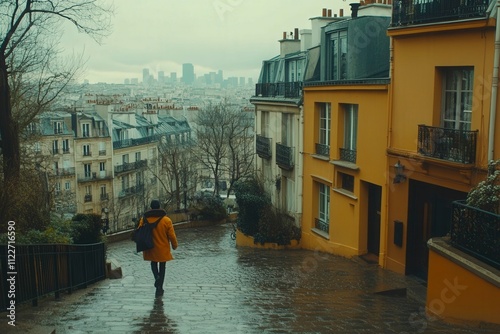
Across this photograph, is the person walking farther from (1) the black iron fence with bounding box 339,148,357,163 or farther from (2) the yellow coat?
(1) the black iron fence with bounding box 339,148,357,163

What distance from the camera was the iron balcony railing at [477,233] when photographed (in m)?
8.32

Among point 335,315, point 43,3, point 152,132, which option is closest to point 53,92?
point 43,3

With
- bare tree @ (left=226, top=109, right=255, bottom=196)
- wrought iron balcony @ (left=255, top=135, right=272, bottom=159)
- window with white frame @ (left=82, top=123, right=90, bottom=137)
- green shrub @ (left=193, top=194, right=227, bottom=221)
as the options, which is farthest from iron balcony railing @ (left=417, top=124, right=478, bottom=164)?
window with white frame @ (left=82, top=123, right=90, bottom=137)

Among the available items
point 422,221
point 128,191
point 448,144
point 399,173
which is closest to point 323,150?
point 399,173

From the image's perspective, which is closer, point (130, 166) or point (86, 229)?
point (86, 229)

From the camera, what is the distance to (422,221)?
14664 millimetres

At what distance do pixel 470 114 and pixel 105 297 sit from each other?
837 cm

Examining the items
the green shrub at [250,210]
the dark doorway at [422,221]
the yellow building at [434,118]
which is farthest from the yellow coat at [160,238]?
the green shrub at [250,210]

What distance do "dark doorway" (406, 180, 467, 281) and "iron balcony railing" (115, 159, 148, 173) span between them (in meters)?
48.5

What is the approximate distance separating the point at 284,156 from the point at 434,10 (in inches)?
419

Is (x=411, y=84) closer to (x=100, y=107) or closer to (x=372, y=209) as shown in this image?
(x=372, y=209)

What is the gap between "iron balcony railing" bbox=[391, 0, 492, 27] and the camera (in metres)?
12.2

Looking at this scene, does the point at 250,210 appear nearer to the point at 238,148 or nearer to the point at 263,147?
the point at 263,147

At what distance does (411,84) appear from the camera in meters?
14.5
